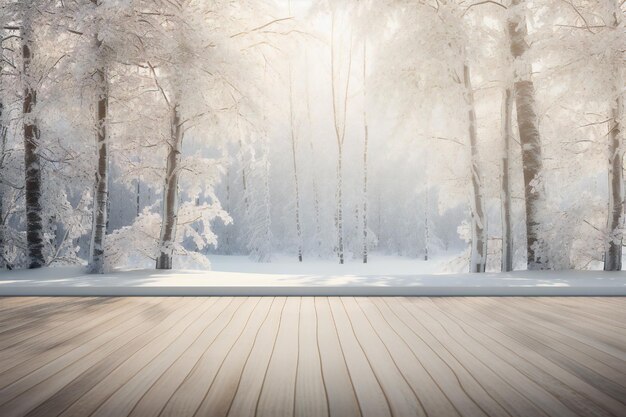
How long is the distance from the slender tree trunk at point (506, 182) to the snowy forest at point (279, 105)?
3 cm

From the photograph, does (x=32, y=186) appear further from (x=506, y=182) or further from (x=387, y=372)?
(x=506, y=182)

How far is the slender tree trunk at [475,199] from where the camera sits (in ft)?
31.0

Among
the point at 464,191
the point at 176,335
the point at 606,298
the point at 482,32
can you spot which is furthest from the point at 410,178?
the point at 176,335

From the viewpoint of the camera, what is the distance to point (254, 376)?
10.2ft

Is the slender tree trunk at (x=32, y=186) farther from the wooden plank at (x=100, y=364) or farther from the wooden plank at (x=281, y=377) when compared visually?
the wooden plank at (x=281, y=377)

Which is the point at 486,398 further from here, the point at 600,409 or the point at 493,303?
the point at 493,303

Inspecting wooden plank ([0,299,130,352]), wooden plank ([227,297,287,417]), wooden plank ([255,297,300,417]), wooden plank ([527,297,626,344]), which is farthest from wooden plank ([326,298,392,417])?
wooden plank ([0,299,130,352])

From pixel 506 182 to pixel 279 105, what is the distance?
15.9 ft

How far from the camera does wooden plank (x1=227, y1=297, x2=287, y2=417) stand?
259 centimetres

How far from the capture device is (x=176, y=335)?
4.23 meters

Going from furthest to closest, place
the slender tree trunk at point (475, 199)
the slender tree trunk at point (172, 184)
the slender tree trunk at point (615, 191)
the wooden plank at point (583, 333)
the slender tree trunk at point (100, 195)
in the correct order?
the slender tree trunk at point (475, 199) → the slender tree trunk at point (172, 184) → the slender tree trunk at point (100, 195) → the slender tree trunk at point (615, 191) → the wooden plank at point (583, 333)

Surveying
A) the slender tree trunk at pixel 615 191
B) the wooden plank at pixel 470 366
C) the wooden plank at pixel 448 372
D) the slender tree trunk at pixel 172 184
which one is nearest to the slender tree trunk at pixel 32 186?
the slender tree trunk at pixel 172 184

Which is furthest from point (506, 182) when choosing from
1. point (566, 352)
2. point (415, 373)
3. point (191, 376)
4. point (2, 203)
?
point (2, 203)

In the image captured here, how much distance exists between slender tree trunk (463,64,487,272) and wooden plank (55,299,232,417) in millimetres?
6337
